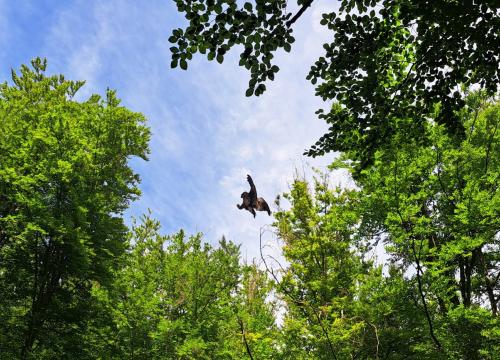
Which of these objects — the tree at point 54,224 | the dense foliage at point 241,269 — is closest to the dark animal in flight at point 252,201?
the dense foliage at point 241,269

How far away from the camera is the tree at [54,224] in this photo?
11609mm

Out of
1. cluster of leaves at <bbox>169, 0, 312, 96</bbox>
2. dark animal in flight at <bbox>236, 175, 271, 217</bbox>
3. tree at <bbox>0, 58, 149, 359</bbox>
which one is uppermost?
tree at <bbox>0, 58, 149, 359</bbox>

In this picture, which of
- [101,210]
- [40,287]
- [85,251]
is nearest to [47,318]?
[40,287]

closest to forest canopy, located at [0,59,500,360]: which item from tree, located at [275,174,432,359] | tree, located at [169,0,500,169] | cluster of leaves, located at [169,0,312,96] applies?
tree, located at [275,174,432,359]

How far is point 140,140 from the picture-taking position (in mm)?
16250

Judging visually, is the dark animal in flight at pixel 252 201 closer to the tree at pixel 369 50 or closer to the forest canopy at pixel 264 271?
the tree at pixel 369 50

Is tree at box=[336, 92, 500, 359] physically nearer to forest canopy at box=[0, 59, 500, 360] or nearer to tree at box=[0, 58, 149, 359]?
forest canopy at box=[0, 59, 500, 360]

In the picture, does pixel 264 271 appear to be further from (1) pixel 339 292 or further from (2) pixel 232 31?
(2) pixel 232 31

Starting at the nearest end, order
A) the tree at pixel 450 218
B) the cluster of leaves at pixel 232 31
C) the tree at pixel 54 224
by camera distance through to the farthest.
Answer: the cluster of leaves at pixel 232 31, the tree at pixel 450 218, the tree at pixel 54 224

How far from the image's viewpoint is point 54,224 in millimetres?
11336

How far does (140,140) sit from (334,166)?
8.87 m

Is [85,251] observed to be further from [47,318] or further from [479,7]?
[479,7]

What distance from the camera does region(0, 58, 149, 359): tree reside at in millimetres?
11609

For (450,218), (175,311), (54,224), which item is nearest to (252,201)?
(450,218)
